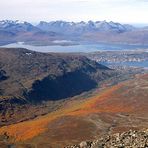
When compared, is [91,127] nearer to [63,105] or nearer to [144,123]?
[144,123]

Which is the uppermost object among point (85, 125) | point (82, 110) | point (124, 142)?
point (124, 142)

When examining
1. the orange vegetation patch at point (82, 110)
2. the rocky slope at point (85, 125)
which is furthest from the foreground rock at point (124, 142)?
the orange vegetation patch at point (82, 110)

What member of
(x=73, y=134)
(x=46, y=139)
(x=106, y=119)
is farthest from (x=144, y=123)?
(x=46, y=139)

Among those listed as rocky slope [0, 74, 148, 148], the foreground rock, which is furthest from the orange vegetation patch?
the foreground rock

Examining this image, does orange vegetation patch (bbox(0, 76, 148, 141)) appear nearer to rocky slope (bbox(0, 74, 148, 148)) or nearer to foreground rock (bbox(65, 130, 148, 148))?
rocky slope (bbox(0, 74, 148, 148))

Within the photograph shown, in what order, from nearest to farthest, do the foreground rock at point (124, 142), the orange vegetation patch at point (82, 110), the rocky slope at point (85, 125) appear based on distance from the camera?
the foreground rock at point (124, 142), the rocky slope at point (85, 125), the orange vegetation patch at point (82, 110)

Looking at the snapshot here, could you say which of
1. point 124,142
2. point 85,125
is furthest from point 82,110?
point 124,142

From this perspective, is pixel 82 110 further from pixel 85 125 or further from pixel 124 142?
pixel 124 142

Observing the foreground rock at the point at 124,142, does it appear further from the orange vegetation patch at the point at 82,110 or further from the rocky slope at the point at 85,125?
the orange vegetation patch at the point at 82,110

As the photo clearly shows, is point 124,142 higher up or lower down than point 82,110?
higher up

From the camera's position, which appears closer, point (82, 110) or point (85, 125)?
point (85, 125)

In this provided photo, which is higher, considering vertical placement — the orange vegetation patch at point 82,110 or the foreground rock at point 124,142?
the foreground rock at point 124,142
